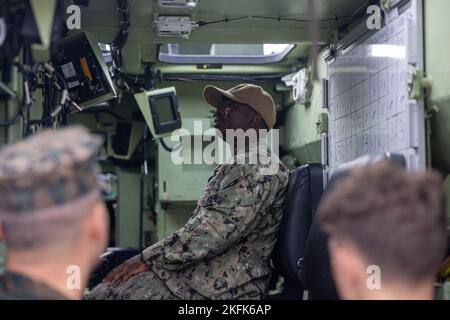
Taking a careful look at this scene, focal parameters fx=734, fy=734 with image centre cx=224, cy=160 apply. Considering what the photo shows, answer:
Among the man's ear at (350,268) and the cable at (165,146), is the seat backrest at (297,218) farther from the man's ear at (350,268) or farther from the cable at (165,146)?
the cable at (165,146)

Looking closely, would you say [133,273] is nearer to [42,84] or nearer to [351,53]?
[42,84]

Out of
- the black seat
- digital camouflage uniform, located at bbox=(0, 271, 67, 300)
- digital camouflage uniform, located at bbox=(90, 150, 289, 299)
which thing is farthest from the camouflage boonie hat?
the black seat

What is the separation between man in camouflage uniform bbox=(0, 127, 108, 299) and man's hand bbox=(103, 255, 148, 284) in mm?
2000

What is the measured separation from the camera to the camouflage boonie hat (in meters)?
1.57

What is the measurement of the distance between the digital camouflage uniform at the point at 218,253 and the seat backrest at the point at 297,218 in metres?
0.10

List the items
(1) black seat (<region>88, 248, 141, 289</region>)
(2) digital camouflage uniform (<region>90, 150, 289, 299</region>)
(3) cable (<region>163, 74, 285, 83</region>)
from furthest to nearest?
(3) cable (<region>163, 74, 285, 83</region>)
(1) black seat (<region>88, 248, 141, 289</region>)
(2) digital camouflage uniform (<region>90, 150, 289, 299</region>)

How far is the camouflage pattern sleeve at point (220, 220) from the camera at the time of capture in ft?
11.8

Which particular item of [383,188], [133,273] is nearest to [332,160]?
[133,273]

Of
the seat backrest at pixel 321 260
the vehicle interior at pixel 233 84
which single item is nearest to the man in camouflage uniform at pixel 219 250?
the vehicle interior at pixel 233 84

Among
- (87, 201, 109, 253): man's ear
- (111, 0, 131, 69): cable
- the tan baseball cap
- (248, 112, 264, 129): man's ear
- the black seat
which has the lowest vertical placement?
the black seat

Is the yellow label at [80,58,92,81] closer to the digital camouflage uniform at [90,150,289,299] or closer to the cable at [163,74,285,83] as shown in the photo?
the digital camouflage uniform at [90,150,289,299]

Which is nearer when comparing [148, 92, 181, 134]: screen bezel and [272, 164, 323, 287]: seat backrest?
[272, 164, 323, 287]: seat backrest

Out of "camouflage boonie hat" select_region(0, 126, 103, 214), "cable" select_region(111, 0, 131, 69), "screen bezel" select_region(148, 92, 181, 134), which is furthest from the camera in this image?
"screen bezel" select_region(148, 92, 181, 134)

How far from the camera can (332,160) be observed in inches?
167
